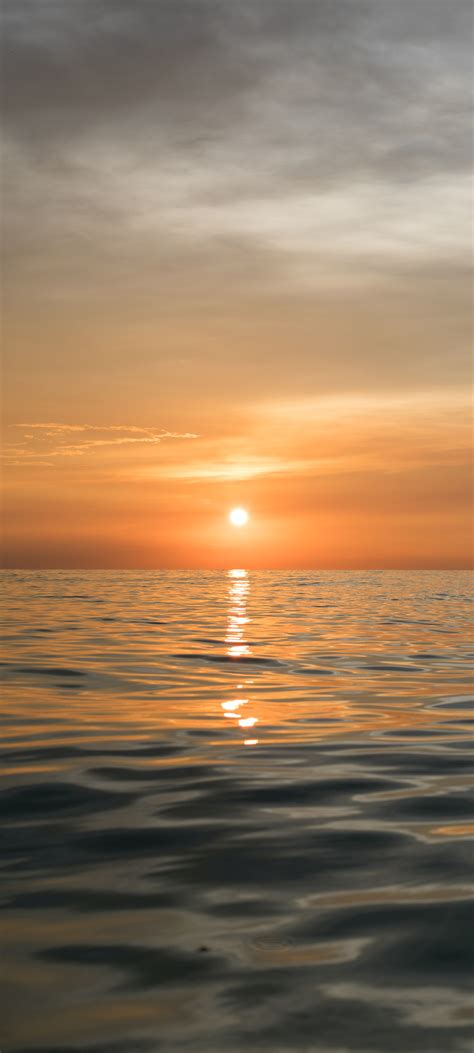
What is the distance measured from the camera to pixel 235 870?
5.90 m

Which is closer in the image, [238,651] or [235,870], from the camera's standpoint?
[235,870]

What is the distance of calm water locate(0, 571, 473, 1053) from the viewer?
13.1 feet

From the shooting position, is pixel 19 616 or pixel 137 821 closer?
pixel 137 821

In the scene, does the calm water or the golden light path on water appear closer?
the calm water

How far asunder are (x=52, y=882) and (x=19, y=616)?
89.4 feet

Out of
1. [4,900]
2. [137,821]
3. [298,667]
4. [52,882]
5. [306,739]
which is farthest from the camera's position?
[298,667]

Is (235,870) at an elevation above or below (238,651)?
above

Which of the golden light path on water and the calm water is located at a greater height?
the calm water

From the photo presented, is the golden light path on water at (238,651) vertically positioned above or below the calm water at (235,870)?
below

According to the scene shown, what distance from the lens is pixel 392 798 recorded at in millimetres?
7883

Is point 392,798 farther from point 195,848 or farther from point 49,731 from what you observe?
point 49,731

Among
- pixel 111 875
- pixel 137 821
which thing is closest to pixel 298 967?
pixel 111 875

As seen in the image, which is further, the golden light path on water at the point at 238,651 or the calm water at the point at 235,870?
the golden light path on water at the point at 238,651

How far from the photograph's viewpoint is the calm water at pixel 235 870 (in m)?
3.98
